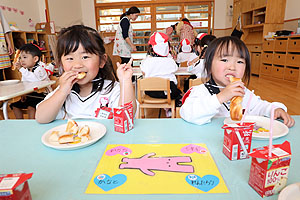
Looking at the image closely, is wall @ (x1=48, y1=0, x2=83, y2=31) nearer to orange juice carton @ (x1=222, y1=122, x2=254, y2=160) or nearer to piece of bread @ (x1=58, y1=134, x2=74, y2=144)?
piece of bread @ (x1=58, y1=134, x2=74, y2=144)

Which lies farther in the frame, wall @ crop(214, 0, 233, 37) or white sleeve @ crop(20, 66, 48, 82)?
wall @ crop(214, 0, 233, 37)

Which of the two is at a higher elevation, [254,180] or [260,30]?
[260,30]

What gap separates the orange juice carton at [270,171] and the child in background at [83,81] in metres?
0.68

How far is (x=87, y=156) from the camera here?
67 cm

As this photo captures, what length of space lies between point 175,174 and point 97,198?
201mm

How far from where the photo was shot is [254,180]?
49 centimetres

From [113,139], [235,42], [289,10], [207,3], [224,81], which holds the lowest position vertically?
[113,139]

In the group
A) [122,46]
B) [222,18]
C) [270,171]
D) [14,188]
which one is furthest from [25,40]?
[222,18]

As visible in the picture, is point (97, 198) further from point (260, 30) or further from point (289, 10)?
point (260, 30)

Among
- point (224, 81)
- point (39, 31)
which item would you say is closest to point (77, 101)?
point (224, 81)

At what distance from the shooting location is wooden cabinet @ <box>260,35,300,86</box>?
15.8 feet

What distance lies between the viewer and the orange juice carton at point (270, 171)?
461 millimetres

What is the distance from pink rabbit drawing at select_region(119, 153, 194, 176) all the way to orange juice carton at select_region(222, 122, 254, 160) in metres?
0.12

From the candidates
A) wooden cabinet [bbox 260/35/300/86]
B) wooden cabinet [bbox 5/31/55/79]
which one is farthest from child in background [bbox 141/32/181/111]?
wooden cabinet [bbox 260/35/300/86]
